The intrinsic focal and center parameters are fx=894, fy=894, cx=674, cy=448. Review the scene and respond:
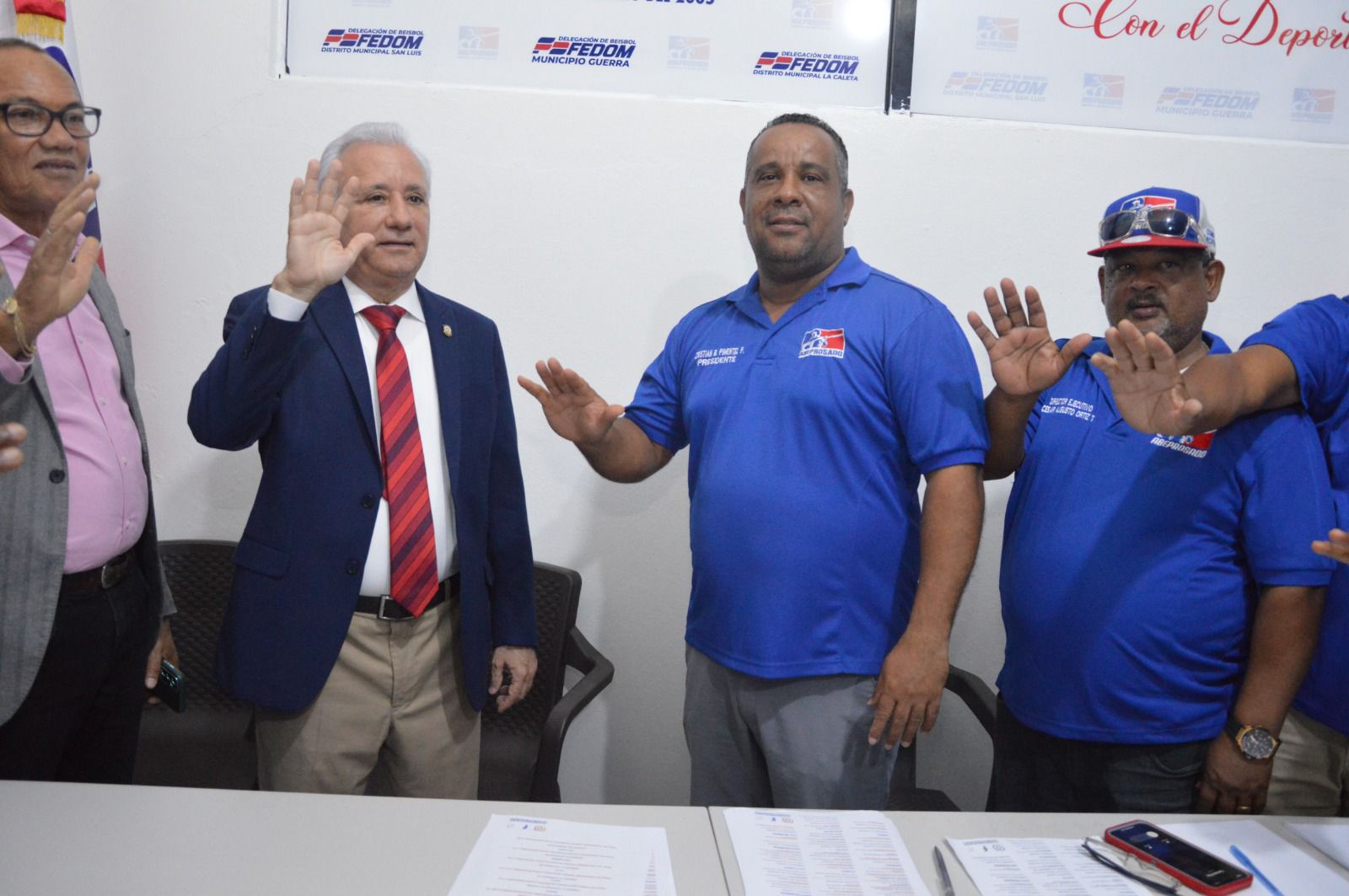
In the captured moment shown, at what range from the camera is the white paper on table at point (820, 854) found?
115 centimetres

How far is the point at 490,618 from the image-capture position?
6.50ft

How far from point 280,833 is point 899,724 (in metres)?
1.04

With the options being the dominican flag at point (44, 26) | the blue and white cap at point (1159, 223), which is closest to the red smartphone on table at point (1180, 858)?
the blue and white cap at point (1159, 223)

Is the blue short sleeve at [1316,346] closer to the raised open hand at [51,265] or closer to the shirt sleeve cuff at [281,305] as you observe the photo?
the shirt sleeve cuff at [281,305]

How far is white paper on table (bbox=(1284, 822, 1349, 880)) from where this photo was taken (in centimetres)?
125

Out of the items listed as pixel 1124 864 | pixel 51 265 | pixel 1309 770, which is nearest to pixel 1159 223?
pixel 1309 770

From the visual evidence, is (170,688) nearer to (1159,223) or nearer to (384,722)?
(384,722)

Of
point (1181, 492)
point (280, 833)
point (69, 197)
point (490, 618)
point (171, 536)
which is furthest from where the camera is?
point (171, 536)

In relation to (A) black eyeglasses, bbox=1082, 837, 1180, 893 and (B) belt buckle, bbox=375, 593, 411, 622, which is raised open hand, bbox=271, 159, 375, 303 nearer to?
(B) belt buckle, bbox=375, 593, 411, 622

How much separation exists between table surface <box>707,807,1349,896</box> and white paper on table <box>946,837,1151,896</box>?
19 millimetres

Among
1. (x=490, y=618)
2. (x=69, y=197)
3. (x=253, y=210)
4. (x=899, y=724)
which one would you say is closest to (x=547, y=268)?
(x=253, y=210)

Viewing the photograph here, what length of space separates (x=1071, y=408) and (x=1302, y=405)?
0.39 metres

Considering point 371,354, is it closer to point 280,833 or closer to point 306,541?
point 306,541

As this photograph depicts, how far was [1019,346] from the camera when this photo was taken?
5.45 ft
